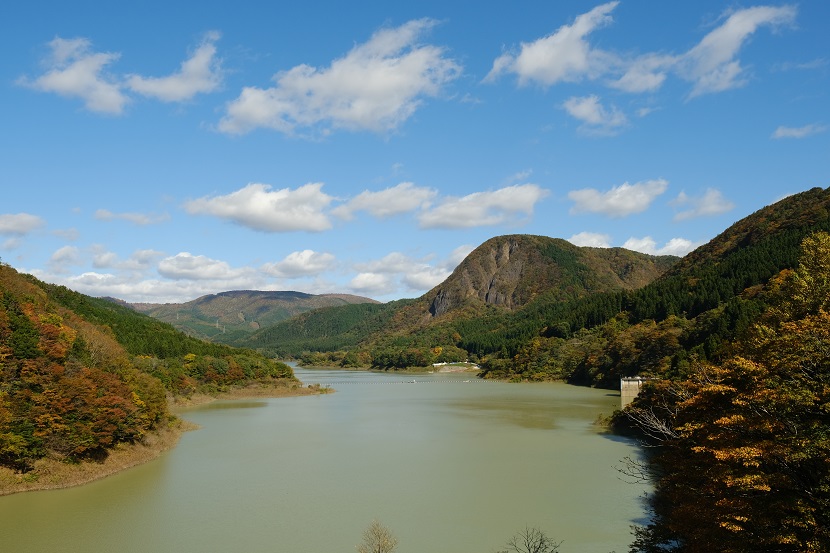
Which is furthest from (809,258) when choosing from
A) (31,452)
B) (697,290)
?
(697,290)

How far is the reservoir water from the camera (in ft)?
55.1

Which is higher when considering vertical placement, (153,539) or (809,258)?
(809,258)

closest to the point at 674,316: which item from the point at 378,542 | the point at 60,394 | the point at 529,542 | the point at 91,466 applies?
the point at 529,542

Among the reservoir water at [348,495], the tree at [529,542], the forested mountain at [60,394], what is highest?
the forested mountain at [60,394]

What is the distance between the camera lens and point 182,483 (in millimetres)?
24219

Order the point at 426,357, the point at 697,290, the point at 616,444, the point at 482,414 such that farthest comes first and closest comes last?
the point at 426,357, the point at 697,290, the point at 482,414, the point at 616,444

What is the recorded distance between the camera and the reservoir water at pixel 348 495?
1678 cm

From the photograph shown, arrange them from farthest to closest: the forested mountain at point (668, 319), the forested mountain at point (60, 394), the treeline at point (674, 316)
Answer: the forested mountain at point (668, 319) < the treeline at point (674, 316) < the forested mountain at point (60, 394)

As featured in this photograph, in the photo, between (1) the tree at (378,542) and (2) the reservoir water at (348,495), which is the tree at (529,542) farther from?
(1) the tree at (378,542)

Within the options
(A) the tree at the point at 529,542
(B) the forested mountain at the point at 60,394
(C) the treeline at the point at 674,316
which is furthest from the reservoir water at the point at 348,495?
(C) the treeline at the point at 674,316

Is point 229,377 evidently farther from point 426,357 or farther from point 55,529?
point 426,357

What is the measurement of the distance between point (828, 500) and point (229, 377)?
65920 mm

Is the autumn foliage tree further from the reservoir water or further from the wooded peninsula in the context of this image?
the reservoir water

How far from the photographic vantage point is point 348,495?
21.8 meters
